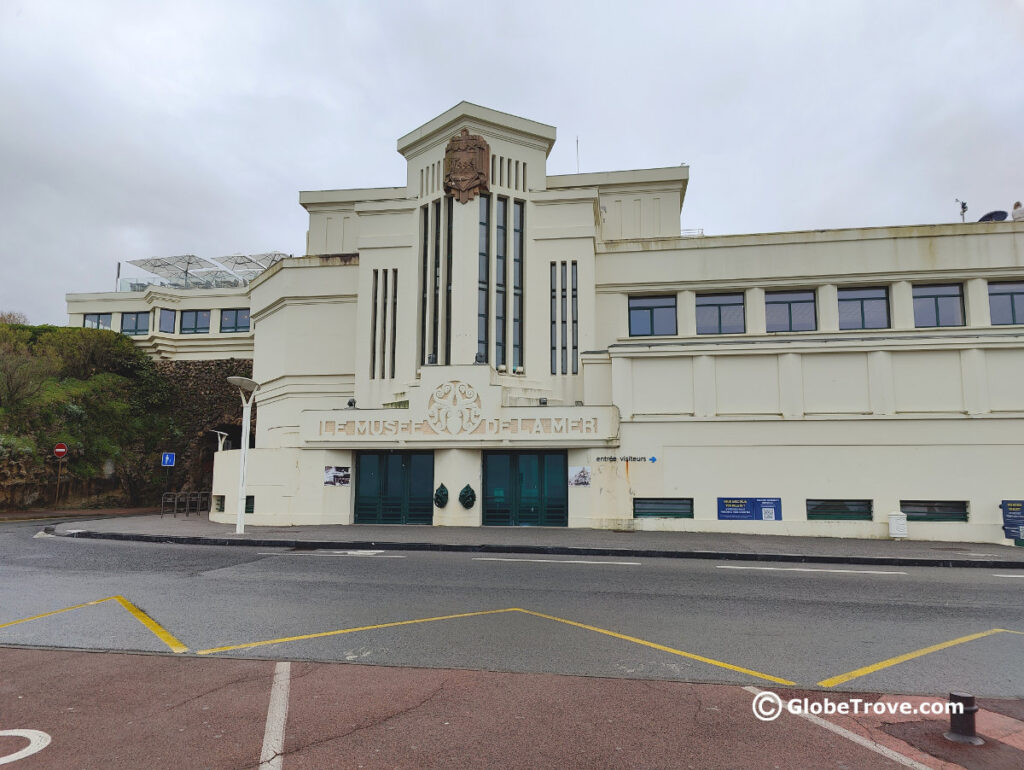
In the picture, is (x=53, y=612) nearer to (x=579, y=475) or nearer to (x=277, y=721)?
(x=277, y=721)

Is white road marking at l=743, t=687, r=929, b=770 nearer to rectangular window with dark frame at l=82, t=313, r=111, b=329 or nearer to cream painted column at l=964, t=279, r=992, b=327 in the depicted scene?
cream painted column at l=964, t=279, r=992, b=327

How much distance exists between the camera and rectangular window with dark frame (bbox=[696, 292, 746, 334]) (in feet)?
84.6

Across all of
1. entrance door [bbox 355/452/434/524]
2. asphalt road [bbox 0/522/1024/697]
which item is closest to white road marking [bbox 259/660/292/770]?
asphalt road [bbox 0/522/1024/697]

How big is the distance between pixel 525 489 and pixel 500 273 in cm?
959

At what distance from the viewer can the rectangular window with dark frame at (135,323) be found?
1660 inches

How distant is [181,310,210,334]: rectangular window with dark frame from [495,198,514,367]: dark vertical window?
24.1 meters

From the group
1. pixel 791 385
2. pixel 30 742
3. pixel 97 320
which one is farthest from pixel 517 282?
pixel 97 320

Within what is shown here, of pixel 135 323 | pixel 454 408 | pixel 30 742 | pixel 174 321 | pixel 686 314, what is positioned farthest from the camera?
pixel 135 323

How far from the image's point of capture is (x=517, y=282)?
85.7 feet

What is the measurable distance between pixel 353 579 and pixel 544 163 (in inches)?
857

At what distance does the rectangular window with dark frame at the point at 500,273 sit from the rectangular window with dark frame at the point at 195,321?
24.1 meters

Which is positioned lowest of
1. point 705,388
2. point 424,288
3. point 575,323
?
point 705,388

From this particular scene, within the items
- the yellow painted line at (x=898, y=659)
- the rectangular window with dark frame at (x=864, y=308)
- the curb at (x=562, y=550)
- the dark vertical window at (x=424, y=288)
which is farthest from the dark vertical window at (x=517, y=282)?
the yellow painted line at (x=898, y=659)

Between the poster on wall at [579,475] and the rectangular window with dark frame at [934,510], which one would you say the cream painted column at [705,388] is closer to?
the poster on wall at [579,475]
